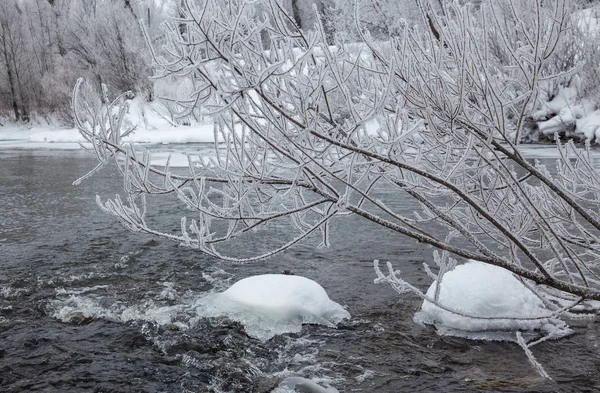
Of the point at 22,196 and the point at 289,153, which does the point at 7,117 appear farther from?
the point at 289,153

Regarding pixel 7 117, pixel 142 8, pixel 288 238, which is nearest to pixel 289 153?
pixel 288 238

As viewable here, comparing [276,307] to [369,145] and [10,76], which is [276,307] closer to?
[369,145]

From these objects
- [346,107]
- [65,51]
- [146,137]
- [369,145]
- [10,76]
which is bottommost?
[146,137]

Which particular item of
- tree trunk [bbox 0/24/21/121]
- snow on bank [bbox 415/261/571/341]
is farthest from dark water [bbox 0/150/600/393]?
tree trunk [bbox 0/24/21/121]

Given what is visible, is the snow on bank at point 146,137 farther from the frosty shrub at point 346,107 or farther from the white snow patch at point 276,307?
the frosty shrub at point 346,107

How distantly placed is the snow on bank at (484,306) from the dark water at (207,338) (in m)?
0.14

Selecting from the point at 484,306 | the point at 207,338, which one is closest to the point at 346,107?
the point at 207,338

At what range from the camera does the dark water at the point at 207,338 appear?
10.5ft

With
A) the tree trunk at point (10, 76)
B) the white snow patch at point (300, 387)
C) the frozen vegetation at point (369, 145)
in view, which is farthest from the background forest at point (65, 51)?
the white snow patch at point (300, 387)

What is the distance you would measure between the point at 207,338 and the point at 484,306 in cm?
225

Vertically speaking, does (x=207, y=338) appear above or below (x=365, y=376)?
above

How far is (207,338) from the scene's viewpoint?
3785 millimetres

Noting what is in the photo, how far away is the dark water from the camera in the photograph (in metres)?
3.20

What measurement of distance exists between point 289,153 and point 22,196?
28.5 feet
